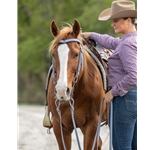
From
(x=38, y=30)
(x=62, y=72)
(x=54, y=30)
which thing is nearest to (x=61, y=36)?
(x=54, y=30)

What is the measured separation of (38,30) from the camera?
25547 millimetres

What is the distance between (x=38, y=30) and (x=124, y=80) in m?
21.7

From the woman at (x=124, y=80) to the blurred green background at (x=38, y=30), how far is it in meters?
17.7

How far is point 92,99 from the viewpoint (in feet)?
15.8

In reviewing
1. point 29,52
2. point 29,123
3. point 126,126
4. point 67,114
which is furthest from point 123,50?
point 29,52

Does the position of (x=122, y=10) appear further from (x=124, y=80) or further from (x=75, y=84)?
(x=75, y=84)

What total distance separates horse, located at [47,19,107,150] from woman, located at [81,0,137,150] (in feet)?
1.11

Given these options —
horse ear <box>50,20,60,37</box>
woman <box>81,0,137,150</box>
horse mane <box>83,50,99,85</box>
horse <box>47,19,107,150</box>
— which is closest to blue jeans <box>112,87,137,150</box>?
woman <box>81,0,137,150</box>

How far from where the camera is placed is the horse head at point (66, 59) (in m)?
4.09

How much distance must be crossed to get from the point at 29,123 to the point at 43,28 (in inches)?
568

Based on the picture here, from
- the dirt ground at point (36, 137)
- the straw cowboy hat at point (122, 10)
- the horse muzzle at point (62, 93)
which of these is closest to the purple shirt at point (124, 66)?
the straw cowboy hat at point (122, 10)

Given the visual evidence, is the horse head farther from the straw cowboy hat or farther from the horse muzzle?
the straw cowboy hat

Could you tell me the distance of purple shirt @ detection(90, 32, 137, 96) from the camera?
413cm

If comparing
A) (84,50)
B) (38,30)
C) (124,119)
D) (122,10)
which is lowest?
(124,119)
